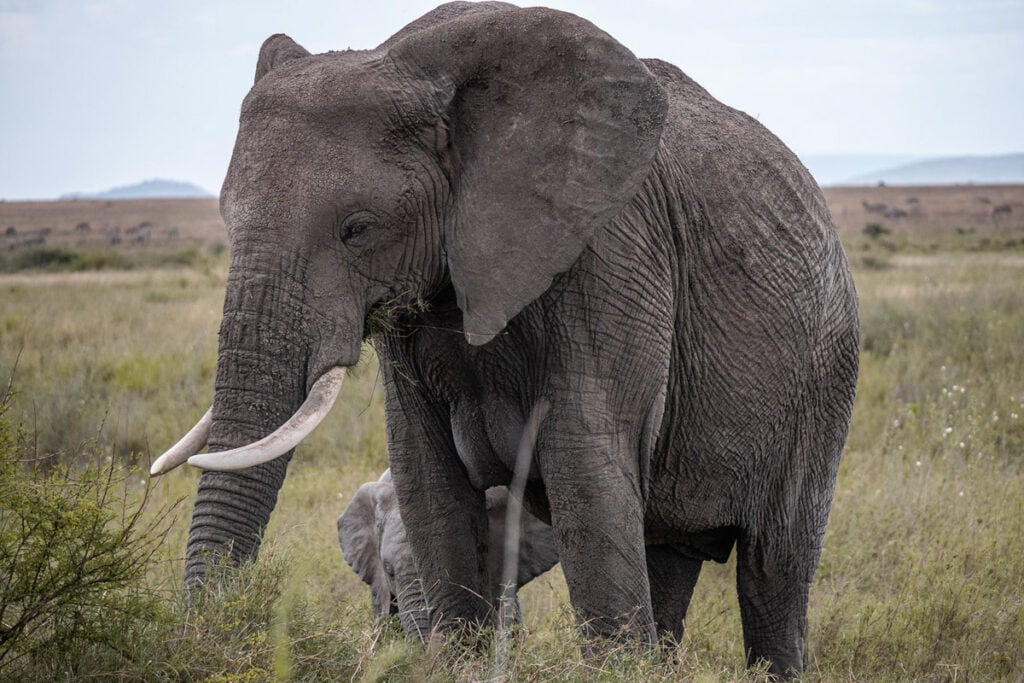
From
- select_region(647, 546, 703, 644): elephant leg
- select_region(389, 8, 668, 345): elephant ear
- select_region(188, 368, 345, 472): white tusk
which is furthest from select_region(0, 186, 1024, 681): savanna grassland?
select_region(389, 8, 668, 345): elephant ear

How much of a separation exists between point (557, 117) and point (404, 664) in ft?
5.67

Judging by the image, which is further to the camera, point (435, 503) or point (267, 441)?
point (435, 503)

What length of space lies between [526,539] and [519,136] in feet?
7.70

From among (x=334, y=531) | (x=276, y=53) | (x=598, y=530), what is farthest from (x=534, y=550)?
(x=276, y=53)

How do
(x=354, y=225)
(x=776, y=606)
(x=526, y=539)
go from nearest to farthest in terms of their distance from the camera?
(x=354, y=225) → (x=776, y=606) → (x=526, y=539)

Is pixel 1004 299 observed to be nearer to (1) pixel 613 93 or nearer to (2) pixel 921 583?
(2) pixel 921 583

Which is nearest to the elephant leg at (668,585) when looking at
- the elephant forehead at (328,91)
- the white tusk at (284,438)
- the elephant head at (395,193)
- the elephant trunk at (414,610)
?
the elephant trunk at (414,610)

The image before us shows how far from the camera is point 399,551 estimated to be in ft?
18.4

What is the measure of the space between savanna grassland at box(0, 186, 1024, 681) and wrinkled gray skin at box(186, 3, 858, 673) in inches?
13.5

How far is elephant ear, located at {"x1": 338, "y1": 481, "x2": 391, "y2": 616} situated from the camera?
606 cm

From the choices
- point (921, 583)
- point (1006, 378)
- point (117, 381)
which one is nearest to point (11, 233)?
point (117, 381)

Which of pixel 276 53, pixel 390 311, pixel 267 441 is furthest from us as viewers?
pixel 276 53

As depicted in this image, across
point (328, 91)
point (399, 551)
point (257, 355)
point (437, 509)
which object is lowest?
point (399, 551)

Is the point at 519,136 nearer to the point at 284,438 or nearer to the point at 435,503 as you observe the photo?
the point at 284,438
